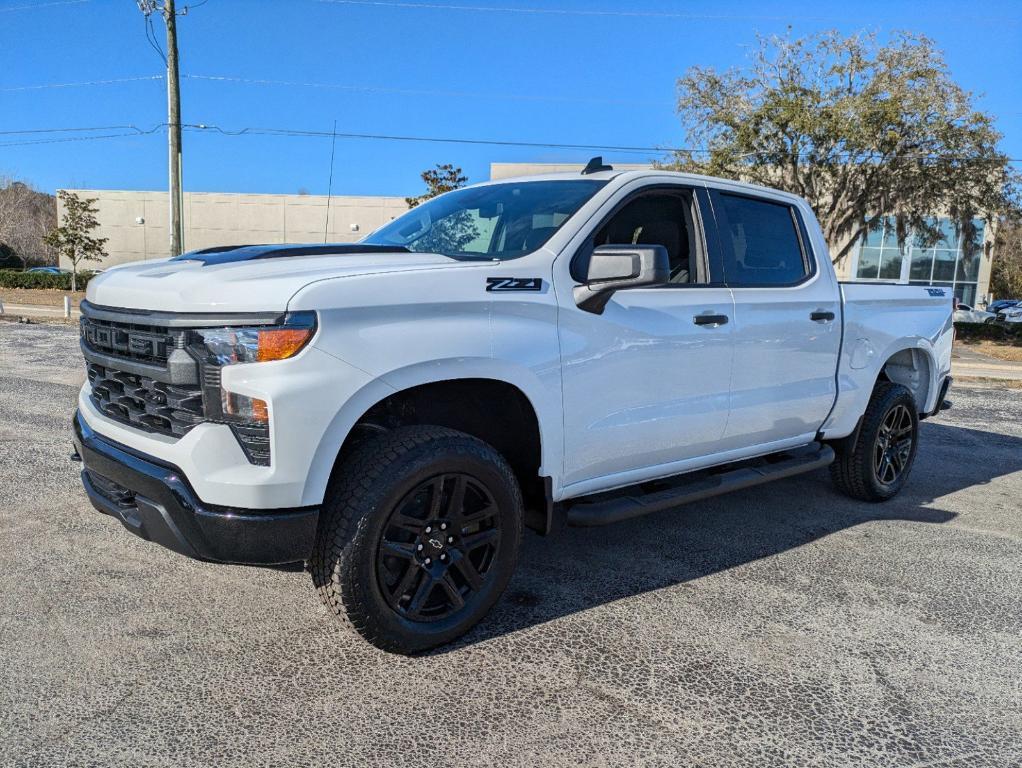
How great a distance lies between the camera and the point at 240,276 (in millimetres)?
2811

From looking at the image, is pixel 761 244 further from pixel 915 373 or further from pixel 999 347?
pixel 999 347

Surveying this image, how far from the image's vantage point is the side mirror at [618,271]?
127 inches

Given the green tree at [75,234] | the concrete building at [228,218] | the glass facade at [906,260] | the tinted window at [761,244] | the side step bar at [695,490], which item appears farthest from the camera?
the glass facade at [906,260]

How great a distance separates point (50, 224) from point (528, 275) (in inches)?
2763

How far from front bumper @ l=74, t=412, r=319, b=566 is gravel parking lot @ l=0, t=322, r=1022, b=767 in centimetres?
51

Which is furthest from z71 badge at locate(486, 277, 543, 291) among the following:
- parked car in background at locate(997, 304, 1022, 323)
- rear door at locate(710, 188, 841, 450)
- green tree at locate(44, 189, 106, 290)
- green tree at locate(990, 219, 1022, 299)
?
green tree at locate(990, 219, 1022, 299)

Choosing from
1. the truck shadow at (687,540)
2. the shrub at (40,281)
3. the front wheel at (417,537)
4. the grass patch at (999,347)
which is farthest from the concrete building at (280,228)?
the front wheel at (417,537)

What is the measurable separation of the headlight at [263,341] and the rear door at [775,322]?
234cm

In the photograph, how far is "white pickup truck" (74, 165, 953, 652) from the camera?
2703mm

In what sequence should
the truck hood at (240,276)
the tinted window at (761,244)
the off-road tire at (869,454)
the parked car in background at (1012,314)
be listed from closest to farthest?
the truck hood at (240,276) → the tinted window at (761,244) → the off-road tire at (869,454) → the parked car in background at (1012,314)

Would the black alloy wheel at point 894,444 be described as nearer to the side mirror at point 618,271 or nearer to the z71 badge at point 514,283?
the side mirror at point 618,271

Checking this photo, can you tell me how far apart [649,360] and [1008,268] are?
195 feet

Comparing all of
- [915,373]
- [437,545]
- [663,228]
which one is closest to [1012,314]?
[915,373]

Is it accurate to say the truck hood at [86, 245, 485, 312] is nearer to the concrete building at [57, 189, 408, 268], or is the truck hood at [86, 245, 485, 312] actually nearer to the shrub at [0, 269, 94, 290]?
the concrete building at [57, 189, 408, 268]
